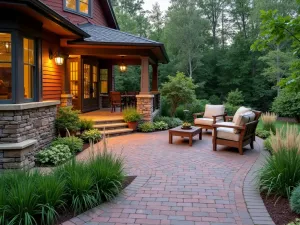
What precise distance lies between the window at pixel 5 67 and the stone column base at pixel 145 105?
5.40m

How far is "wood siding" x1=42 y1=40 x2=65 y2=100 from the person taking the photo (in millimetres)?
7625

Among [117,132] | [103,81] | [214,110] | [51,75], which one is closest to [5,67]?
[51,75]

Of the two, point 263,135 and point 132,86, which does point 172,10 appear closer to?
point 132,86

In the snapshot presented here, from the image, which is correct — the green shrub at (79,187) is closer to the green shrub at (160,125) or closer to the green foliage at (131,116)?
the green foliage at (131,116)

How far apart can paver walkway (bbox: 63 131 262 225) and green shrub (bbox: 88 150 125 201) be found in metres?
0.13

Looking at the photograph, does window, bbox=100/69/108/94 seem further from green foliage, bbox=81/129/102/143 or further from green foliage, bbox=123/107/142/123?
green foliage, bbox=81/129/102/143

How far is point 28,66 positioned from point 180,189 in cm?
440

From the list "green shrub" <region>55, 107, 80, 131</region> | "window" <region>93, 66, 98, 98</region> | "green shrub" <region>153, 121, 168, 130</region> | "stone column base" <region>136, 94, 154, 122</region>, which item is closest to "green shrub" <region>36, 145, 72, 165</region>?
"green shrub" <region>55, 107, 80, 131</region>

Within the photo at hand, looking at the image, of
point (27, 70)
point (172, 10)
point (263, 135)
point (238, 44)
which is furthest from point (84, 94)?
point (238, 44)

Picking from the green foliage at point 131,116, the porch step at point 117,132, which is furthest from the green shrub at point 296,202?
the green foliage at point 131,116

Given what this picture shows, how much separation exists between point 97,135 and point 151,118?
2839 millimetres

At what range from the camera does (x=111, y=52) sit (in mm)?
9883

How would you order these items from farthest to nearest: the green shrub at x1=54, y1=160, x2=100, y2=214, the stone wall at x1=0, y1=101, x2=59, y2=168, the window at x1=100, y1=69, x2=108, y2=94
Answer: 1. the window at x1=100, y1=69, x2=108, y2=94
2. the stone wall at x1=0, y1=101, x2=59, y2=168
3. the green shrub at x1=54, y1=160, x2=100, y2=214

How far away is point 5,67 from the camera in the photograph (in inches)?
219
